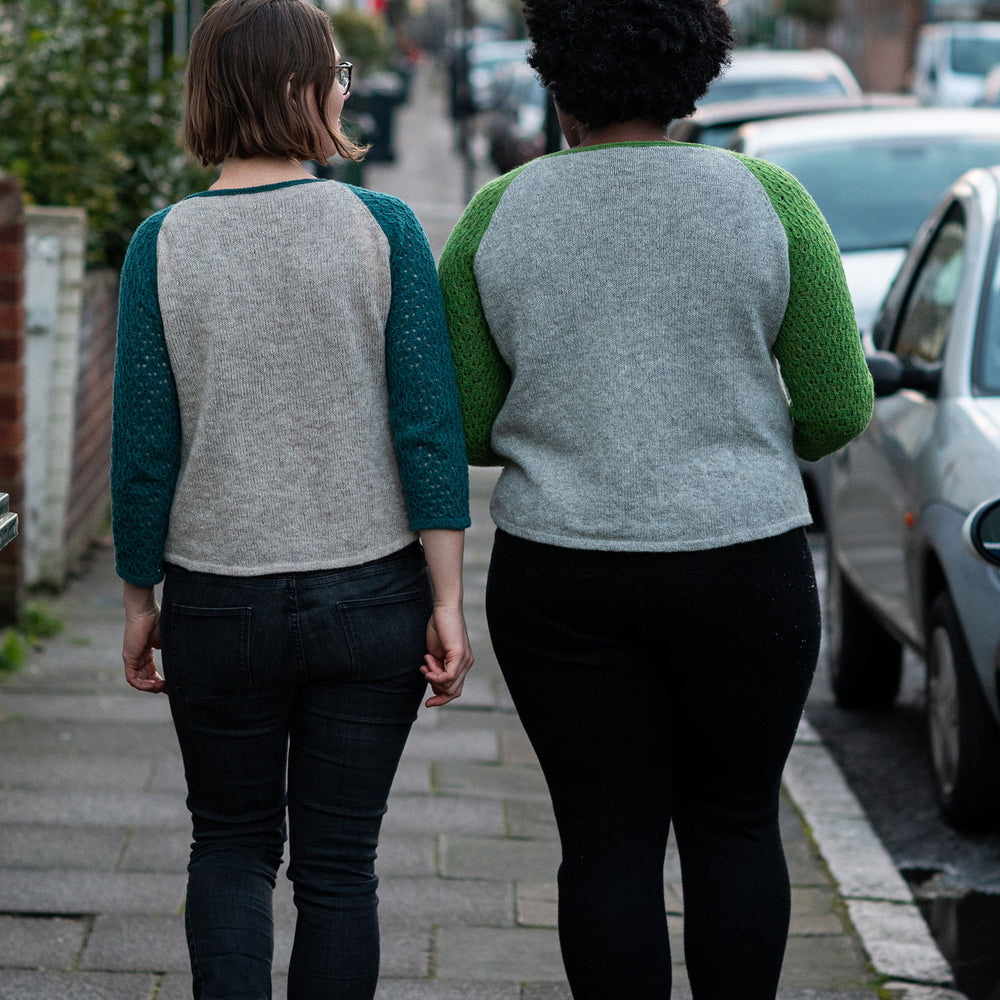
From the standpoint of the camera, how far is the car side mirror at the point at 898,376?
13.6 ft

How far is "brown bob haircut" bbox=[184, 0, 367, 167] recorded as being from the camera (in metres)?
2.18

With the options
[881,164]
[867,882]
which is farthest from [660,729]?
[881,164]

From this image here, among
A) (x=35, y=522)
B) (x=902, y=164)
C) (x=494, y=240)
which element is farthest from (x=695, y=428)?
(x=902, y=164)

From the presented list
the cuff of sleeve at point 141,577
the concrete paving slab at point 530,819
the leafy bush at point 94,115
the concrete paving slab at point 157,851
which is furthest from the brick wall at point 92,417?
the cuff of sleeve at point 141,577

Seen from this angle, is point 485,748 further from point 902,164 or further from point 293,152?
point 902,164

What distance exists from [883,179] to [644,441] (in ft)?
19.2

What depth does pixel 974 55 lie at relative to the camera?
2544 centimetres

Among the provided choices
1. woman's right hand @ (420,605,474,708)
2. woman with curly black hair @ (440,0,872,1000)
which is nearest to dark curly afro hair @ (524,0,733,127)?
woman with curly black hair @ (440,0,872,1000)

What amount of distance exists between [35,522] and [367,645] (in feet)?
12.7

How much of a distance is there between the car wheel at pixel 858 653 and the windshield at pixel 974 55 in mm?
21843

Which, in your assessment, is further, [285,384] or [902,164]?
[902,164]

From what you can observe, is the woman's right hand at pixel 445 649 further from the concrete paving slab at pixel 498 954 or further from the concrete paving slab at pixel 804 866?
the concrete paving slab at pixel 804 866

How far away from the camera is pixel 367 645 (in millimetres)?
2246

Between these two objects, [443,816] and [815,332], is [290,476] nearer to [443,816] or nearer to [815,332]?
[815,332]
